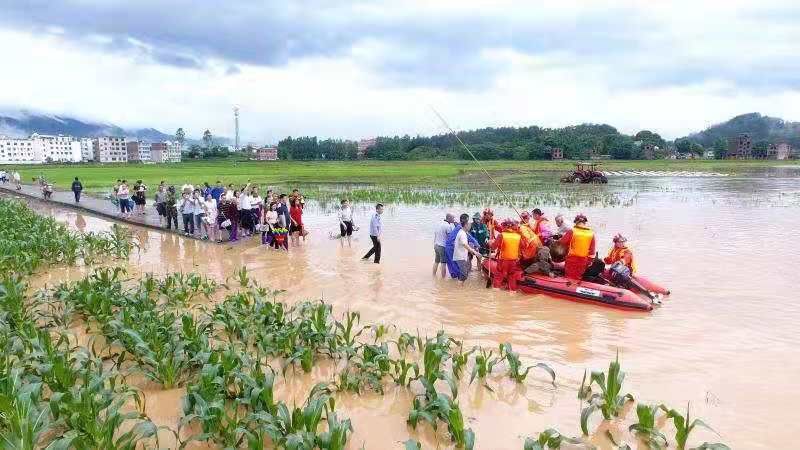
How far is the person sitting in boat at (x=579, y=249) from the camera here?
29.2 ft

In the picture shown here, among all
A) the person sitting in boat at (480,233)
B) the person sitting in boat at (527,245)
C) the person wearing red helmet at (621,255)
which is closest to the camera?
the person wearing red helmet at (621,255)

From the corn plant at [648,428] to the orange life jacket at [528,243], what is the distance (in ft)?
17.3

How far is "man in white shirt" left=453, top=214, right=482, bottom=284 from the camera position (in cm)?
1005

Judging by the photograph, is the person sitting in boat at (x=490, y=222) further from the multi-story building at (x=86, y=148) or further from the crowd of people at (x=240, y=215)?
the multi-story building at (x=86, y=148)

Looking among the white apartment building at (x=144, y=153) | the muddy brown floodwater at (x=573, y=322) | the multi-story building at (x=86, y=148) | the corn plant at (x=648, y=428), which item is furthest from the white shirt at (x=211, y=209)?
the multi-story building at (x=86, y=148)

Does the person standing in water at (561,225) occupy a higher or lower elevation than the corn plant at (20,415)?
higher

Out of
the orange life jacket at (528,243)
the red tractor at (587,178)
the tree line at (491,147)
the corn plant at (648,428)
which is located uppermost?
the tree line at (491,147)

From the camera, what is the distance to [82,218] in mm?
20484

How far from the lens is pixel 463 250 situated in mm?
10211

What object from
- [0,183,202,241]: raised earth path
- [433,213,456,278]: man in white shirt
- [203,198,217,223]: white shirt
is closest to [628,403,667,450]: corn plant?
[433,213,456,278]: man in white shirt

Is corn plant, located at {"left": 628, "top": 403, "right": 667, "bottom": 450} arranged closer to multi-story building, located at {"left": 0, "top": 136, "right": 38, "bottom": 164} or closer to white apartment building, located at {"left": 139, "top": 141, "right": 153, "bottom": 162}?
multi-story building, located at {"left": 0, "top": 136, "right": 38, "bottom": 164}

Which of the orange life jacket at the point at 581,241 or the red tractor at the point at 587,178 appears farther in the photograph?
the red tractor at the point at 587,178

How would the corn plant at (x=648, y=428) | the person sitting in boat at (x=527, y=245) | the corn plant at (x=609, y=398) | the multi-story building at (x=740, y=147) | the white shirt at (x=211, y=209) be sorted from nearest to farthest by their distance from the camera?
1. the corn plant at (x=648, y=428)
2. the corn plant at (x=609, y=398)
3. the person sitting in boat at (x=527, y=245)
4. the white shirt at (x=211, y=209)
5. the multi-story building at (x=740, y=147)

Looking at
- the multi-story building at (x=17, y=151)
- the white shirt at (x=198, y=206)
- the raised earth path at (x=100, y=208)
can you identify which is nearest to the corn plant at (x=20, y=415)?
the white shirt at (x=198, y=206)
